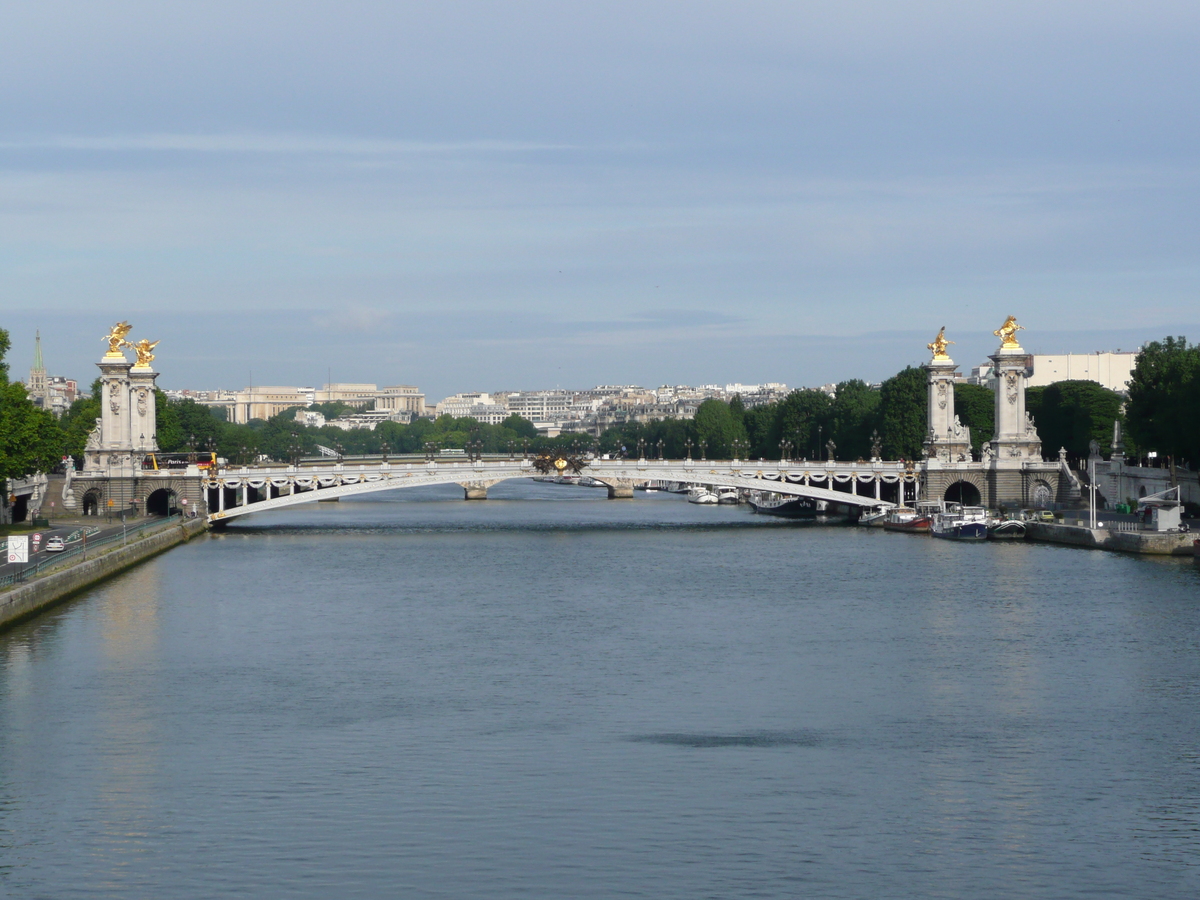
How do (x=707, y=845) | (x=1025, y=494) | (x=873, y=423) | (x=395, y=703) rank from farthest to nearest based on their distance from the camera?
(x=873, y=423) < (x=1025, y=494) < (x=395, y=703) < (x=707, y=845)

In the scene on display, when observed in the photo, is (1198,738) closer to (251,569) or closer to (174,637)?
(174,637)

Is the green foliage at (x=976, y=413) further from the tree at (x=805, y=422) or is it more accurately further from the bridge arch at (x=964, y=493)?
the tree at (x=805, y=422)

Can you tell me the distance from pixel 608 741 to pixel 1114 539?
3224 cm

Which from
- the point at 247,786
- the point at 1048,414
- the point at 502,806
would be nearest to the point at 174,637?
the point at 247,786

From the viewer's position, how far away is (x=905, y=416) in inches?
3307

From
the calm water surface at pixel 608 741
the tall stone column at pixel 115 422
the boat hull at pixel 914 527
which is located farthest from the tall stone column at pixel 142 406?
the boat hull at pixel 914 527

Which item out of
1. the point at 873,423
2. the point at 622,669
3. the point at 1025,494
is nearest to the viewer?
the point at 622,669

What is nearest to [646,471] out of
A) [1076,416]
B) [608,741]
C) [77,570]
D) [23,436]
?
[1076,416]

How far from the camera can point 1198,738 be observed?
2339 cm

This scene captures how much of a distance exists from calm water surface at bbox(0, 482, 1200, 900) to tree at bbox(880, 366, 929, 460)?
38801 millimetres

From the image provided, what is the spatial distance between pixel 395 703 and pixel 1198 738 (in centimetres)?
1185

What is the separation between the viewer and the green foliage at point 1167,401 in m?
55.2

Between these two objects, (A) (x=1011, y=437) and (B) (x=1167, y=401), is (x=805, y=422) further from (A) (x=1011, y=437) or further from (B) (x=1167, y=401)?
(B) (x=1167, y=401)

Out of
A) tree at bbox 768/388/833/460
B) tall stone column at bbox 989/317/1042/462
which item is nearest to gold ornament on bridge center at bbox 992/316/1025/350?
tall stone column at bbox 989/317/1042/462
